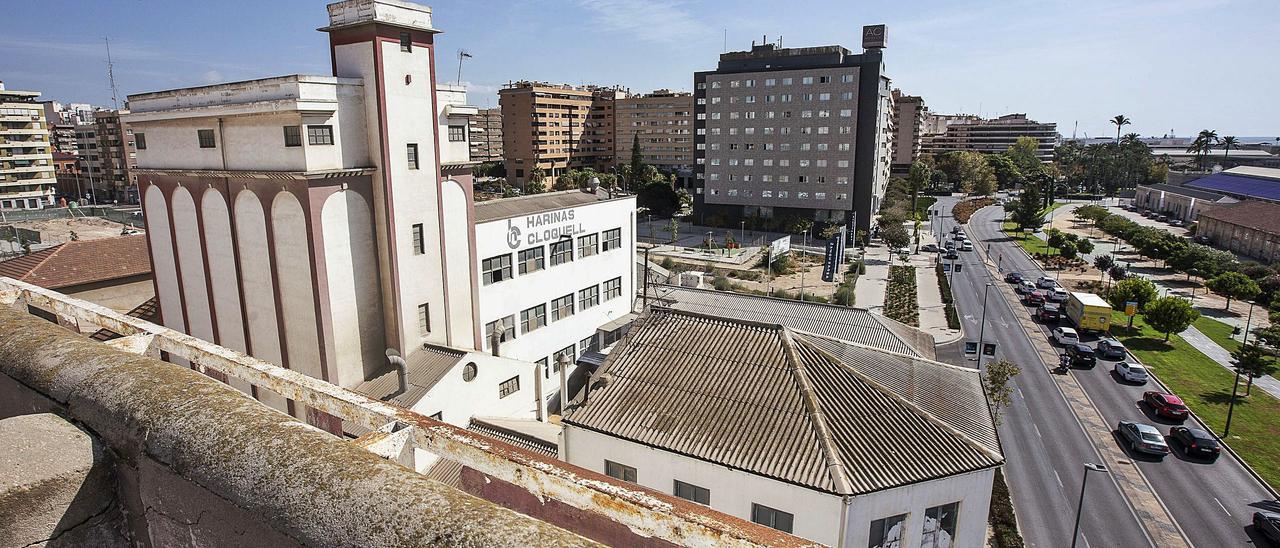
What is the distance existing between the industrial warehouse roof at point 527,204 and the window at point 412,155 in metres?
4.89

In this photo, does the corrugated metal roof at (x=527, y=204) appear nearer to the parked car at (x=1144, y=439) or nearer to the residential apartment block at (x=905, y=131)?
the parked car at (x=1144, y=439)

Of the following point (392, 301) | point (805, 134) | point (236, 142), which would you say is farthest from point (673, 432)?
point (805, 134)

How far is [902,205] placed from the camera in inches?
3627

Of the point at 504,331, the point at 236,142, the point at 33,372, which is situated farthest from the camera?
the point at 504,331

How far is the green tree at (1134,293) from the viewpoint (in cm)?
5141

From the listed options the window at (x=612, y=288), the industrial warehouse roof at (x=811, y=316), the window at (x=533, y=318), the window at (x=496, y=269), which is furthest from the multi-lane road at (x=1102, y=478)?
the window at (x=496, y=269)

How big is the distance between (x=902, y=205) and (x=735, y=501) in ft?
277

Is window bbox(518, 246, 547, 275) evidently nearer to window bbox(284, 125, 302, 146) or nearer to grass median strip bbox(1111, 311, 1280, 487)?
window bbox(284, 125, 302, 146)

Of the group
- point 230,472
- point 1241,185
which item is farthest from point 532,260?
point 1241,185

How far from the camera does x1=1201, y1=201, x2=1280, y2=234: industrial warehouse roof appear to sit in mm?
72275

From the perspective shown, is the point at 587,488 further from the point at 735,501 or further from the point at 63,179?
the point at 63,179

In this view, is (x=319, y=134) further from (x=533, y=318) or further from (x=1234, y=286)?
(x=1234, y=286)

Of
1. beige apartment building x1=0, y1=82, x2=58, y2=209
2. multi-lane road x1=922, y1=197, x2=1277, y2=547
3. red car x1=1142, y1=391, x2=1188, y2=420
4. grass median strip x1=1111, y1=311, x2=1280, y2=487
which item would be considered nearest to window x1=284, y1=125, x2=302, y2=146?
multi-lane road x1=922, y1=197, x2=1277, y2=547

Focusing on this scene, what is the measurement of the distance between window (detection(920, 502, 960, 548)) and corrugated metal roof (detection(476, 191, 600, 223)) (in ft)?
69.7
